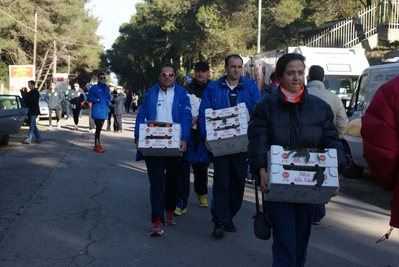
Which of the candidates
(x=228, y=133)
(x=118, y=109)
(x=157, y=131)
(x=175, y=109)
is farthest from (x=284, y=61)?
(x=118, y=109)

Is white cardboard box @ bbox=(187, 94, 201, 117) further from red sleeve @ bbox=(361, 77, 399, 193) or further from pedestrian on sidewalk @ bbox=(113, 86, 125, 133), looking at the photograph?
pedestrian on sidewalk @ bbox=(113, 86, 125, 133)

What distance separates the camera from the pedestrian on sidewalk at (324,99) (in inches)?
292

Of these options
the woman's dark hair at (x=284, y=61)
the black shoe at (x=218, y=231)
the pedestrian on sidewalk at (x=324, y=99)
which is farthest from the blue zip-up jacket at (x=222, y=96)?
the woman's dark hair at (x=284, y=61)

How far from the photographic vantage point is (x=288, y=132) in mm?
4359

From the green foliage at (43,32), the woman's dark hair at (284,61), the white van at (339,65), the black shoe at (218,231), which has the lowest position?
the black shoe at (218,231)

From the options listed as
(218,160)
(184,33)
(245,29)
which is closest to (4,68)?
(184,33)

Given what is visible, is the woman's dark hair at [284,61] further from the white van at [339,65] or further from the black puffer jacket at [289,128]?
the white van at [339,65]

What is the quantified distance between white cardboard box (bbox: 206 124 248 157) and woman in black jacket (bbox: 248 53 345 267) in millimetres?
2074

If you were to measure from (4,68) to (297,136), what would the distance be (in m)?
52.6

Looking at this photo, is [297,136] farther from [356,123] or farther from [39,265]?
[356,123]

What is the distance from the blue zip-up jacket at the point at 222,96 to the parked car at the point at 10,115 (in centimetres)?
1023

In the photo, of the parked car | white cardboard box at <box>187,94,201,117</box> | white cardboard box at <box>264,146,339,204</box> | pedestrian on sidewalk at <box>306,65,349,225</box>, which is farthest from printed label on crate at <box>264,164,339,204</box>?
the parked car

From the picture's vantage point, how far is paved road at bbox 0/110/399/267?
6.11 meters

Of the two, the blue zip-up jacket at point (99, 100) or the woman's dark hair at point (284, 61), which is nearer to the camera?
the woman's dark hair at point (284, 61)
